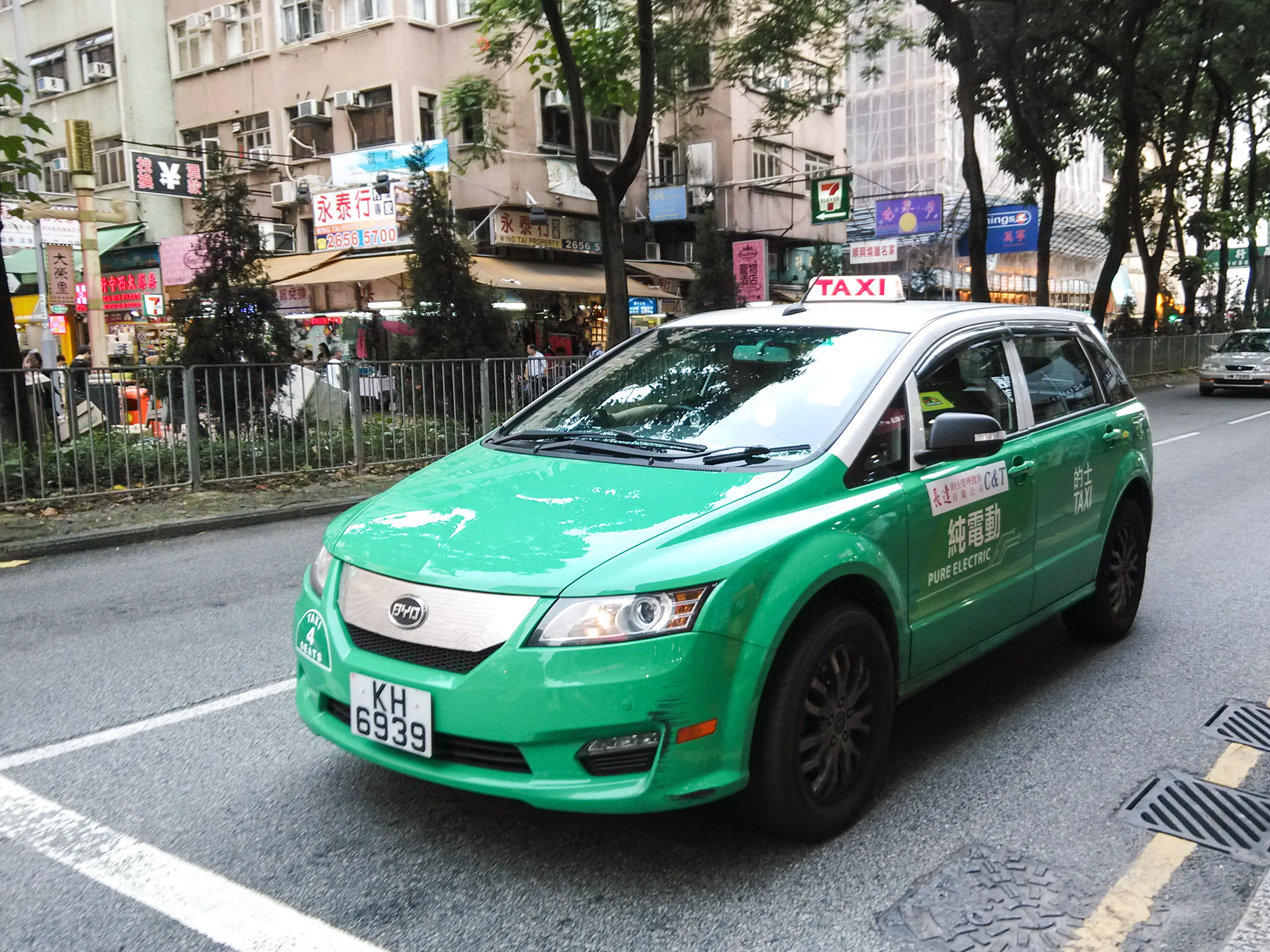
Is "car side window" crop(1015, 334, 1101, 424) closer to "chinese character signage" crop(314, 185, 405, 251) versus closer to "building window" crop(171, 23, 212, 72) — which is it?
"chinese character signage" crop(314, 185, 405, 251)

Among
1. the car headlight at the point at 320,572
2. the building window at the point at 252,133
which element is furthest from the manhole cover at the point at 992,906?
the building window at the point at 252,133

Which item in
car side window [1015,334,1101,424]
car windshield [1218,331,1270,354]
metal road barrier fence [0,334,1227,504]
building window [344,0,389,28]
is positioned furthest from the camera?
building window [344,0,389,28]

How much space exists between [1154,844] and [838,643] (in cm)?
117

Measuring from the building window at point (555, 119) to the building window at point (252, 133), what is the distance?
7615 mm

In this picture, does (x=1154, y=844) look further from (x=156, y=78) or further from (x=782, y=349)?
(x=156, y=78)

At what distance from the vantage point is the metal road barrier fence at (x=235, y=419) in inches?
379

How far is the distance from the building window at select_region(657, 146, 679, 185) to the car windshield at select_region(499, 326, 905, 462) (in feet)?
92.2

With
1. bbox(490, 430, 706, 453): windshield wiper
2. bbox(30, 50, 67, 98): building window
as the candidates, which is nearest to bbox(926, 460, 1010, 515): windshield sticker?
bbox(490, 430, 706, 453): windshield wiper

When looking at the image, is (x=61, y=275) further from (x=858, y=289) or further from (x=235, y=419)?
(x=858, y=289)

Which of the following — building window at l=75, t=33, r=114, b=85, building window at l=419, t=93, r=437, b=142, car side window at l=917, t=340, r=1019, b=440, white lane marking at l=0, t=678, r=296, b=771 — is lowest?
white lane marking at l=0, t=678, r=296, b=771

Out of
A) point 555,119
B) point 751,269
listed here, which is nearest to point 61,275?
point 555,119

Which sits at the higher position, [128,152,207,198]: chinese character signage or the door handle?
[128,152,207,198]: chinese character signage

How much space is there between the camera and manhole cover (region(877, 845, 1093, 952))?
2928mm

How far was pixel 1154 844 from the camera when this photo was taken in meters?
3.50
